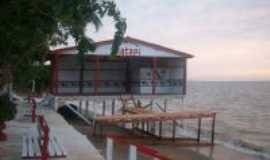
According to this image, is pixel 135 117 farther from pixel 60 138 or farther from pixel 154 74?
pixel 60 138

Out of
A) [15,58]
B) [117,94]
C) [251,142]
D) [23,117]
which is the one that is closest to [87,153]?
[15,58]

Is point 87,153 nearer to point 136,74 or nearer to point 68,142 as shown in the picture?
point 68,142

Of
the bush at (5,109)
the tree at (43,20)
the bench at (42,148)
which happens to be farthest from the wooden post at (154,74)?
the tree at (43,20)

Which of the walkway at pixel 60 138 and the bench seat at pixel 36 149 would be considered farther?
the walkway at pixel 60 138

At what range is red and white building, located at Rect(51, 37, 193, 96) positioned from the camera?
27.4m

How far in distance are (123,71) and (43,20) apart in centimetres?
2179

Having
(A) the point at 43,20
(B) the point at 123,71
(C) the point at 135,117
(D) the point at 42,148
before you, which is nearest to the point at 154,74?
(B) the point at 123,71

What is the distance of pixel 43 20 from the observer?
9406 millimetres

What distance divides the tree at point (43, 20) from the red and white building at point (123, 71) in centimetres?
1629

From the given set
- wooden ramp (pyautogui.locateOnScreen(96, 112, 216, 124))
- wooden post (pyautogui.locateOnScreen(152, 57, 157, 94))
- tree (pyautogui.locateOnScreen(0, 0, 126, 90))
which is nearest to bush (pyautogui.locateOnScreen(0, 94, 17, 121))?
tree (pyautogui.locateOnScreen(0, 0, 126, 90))

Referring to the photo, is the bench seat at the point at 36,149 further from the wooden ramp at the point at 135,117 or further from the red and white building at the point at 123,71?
the red and white building at the point at 123,71

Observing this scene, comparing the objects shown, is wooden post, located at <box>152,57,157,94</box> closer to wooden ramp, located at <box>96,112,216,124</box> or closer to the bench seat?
wooden ramp, located at <box>96,112,216,124</box>

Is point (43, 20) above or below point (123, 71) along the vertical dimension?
above

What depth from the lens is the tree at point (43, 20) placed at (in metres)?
8.77
